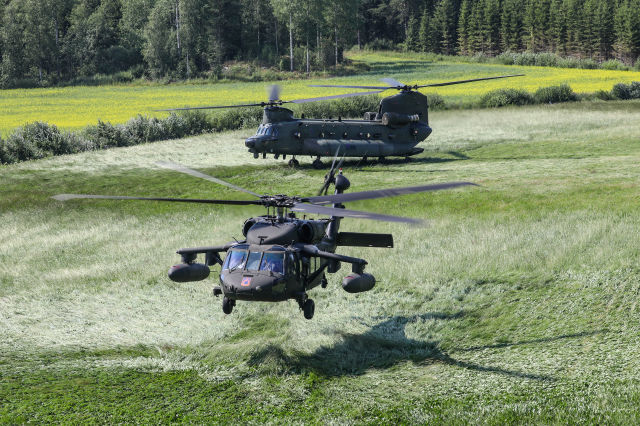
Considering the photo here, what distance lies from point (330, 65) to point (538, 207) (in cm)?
6554

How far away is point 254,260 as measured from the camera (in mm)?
13312

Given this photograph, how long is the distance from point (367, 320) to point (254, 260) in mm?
5953

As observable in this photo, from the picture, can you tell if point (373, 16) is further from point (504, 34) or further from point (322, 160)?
point (322, 160)

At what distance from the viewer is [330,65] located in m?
88.2

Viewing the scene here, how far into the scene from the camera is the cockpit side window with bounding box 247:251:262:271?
13.2m

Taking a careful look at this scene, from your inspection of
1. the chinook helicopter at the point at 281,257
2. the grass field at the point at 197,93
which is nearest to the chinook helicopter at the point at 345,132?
the grass field at the point at 197,93

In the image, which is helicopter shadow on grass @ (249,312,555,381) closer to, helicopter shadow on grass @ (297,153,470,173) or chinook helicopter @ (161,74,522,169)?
chinook helicopter @ (161,74,522,169)

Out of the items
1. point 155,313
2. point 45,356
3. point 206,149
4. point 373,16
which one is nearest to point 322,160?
point 206,149

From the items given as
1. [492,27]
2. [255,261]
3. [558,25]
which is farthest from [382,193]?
[492,27]

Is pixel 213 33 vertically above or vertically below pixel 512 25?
below

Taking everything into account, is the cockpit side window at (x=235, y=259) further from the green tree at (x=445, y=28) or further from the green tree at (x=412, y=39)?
the green tree at (x=412, y=39)

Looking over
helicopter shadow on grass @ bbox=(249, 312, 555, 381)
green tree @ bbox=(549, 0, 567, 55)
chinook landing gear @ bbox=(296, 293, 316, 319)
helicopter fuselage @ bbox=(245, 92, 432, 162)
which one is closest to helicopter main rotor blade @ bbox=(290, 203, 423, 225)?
chinook landing gear @ bbox=(296, 293, 316, 319)

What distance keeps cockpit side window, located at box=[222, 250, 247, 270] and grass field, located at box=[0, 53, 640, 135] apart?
40.2 m

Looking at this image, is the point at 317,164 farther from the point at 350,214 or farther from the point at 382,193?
the point at 350,214
